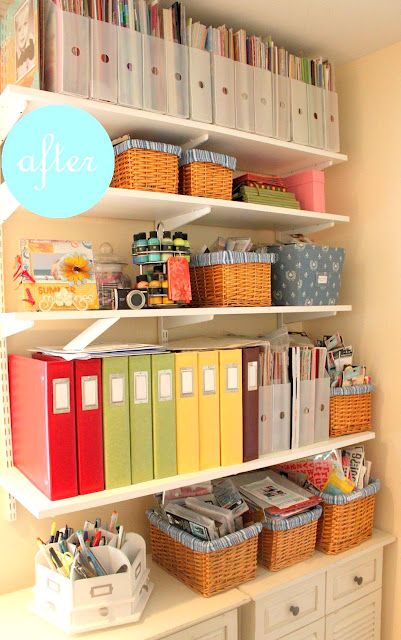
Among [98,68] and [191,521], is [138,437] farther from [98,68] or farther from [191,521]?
[98,68]

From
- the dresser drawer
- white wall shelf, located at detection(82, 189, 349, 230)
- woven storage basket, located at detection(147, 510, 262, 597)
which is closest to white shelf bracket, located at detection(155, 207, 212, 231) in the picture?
white wall shelf, located at detection(82, 189, 349, 230)

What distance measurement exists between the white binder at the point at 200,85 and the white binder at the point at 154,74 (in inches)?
3.7

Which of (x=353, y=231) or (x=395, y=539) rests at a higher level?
(x=353, y=231)

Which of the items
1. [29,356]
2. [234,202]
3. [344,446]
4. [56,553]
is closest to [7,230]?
[29,356]

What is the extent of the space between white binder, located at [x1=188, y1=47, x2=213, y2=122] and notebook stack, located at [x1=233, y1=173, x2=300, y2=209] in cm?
27

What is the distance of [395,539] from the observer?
2080mm

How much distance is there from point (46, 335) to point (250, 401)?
0.67 meters

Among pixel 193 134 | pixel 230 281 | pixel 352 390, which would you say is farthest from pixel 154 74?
pixel 352 390

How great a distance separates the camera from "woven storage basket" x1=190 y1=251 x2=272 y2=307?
1.77m

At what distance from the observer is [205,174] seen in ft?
5.67

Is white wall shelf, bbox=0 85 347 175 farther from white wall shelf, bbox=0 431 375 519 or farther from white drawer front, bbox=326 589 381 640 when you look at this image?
white drawer front, bbox=326 589 381 640

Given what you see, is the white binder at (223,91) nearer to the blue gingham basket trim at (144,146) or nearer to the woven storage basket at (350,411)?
the blue gingham basket trim at (144,146)

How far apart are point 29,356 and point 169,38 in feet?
3.34

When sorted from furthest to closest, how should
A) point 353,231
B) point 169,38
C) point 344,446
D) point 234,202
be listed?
point 353,231, point 344,446, point 234,202, point 169,38
